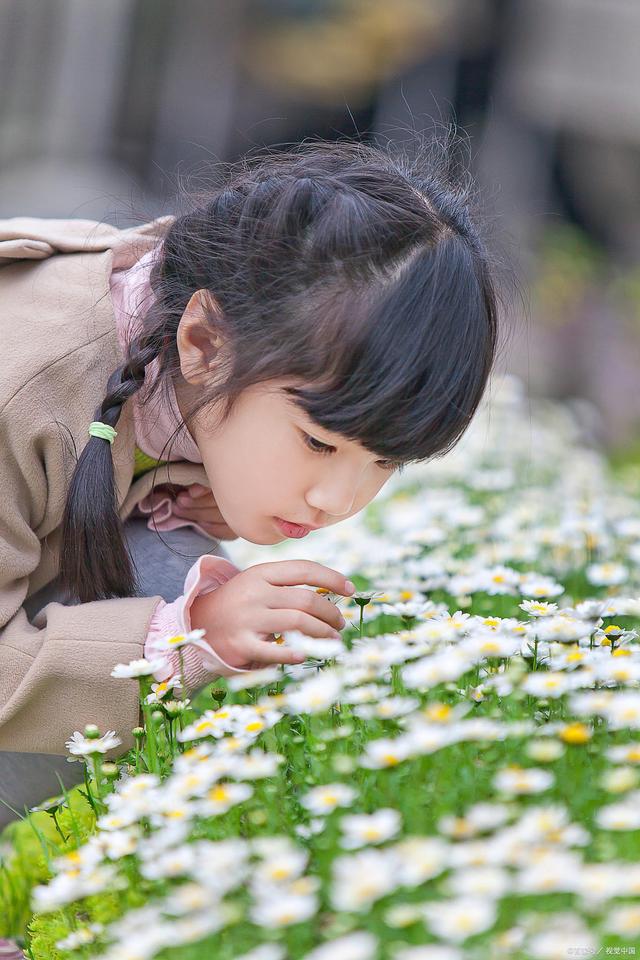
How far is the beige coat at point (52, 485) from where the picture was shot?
4.81 feet

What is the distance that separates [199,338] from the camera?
1.53 meters

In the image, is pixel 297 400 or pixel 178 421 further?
pixel 178 421

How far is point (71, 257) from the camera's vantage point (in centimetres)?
170

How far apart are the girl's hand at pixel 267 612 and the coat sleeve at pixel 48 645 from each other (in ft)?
0.31

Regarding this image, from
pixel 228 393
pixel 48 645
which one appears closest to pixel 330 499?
pixel 228 393

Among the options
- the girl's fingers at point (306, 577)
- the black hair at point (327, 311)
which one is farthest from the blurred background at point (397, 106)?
the girl's fingers at point (306, 577)

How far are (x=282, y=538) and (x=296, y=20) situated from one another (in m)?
4.92

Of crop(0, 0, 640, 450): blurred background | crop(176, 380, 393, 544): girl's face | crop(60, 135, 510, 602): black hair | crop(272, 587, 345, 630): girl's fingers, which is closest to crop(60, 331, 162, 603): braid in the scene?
crop(60, 135, 510, 602): black hair

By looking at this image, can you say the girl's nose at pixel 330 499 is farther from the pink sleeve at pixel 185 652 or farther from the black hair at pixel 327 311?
the pink sleeve at pixel 185 652

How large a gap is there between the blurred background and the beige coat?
3.56 m

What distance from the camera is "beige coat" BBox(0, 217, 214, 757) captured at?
1.46 metres

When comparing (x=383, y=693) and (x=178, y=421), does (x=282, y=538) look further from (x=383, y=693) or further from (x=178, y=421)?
(x=383, y=693)

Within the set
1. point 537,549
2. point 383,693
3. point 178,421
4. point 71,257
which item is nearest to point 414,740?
point 383,693

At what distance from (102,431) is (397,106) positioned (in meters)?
5.00
